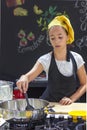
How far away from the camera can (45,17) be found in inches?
115

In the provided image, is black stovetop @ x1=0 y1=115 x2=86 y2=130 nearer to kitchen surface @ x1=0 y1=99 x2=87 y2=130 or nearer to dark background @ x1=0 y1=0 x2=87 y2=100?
kitchen surface @ x1=0 y1=99 x2=87 y2=130

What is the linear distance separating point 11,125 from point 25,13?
5.72ft

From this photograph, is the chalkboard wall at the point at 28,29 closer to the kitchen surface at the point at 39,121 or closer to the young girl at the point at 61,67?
the young girl at the point at 61,67

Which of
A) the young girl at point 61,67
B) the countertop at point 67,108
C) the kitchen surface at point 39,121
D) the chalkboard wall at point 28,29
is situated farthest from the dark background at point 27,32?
the kitchen surface at point 39,121

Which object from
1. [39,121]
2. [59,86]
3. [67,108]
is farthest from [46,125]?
[59,86]

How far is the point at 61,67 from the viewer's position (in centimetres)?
210

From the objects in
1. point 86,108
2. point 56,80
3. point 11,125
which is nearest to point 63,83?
point 56,80

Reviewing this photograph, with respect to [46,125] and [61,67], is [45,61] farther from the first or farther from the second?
[46,125]

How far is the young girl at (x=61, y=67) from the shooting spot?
79.7 inches

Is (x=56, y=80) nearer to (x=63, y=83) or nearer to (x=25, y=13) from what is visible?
(x=63, y=83)

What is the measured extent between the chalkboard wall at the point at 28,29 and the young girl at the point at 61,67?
0.81 metres

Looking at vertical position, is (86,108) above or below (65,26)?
below

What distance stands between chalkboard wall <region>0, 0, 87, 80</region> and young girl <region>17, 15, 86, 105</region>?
807mm

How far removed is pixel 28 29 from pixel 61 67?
0.93m
